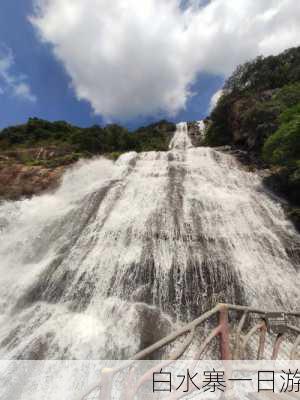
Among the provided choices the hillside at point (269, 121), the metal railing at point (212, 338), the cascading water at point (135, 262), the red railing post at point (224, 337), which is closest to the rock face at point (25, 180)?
the cascading water at point (135, 262)

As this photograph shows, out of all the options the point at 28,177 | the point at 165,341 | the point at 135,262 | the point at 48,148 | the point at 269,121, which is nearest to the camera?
the point at 165,341

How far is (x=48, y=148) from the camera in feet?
91.1

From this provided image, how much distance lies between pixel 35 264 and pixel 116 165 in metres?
10.0

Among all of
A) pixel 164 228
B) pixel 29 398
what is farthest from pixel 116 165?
pixel 29 398

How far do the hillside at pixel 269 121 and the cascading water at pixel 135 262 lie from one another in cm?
163

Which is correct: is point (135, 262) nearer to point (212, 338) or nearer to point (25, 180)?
point (212, 338)

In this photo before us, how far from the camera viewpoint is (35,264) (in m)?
10.2

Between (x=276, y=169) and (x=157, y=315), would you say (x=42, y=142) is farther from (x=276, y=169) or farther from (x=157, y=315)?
(x=157, y=315)

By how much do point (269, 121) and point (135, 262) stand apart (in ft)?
53.2

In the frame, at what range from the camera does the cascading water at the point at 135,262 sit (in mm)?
6727

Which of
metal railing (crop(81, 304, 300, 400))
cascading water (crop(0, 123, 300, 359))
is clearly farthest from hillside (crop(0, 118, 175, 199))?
metal railing (crop(81, 304, 300, 400))

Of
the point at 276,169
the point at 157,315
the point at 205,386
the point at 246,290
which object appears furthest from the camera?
the point at 276,169

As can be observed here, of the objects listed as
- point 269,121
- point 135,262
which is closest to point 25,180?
point 135,262

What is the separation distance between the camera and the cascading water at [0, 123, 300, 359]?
6.73m
